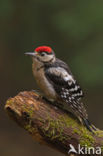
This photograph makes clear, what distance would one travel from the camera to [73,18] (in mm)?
7629

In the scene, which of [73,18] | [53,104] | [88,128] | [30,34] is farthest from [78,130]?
[30,34]

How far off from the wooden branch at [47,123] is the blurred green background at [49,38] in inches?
139

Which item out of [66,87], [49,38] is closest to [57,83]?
[66,87]

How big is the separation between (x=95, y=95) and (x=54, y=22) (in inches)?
144

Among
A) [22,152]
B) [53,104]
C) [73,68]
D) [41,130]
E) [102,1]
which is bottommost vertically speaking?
[41,130]

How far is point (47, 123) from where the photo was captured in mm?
4172

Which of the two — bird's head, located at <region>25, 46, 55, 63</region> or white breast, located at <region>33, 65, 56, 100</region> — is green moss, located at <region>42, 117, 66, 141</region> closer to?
white breast, located at <region>33, 65, 56, 100</region>

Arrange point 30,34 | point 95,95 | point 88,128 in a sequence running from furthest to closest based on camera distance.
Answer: point 95,95
point 30,34
point 88,128

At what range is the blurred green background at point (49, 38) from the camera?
7723 mm

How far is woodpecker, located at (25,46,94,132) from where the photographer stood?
446cm

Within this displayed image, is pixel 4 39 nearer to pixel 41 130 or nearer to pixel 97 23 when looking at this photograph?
pixel 97 23

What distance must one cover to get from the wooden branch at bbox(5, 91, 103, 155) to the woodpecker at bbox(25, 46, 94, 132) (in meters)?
0.14

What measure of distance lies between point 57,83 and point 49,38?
13.9 ft

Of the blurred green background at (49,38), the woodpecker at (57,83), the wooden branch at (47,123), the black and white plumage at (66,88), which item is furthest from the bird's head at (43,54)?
the blurred green background at (49,38)
